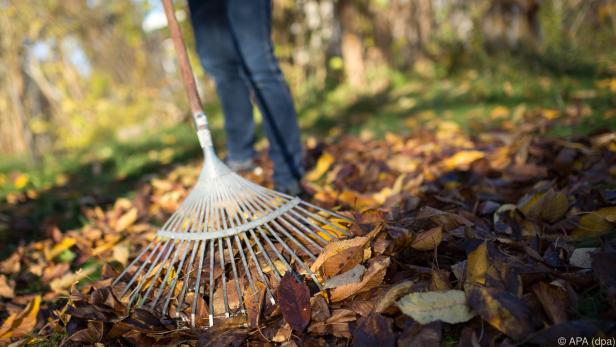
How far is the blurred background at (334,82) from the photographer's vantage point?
2.80 metres

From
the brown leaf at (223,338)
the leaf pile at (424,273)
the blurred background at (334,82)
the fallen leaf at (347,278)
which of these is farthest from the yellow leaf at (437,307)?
the blurred background at (334,82)

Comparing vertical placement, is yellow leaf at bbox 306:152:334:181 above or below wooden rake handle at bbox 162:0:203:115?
below

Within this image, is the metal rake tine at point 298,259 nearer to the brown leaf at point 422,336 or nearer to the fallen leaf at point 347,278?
the fallen leaf at point 347,278

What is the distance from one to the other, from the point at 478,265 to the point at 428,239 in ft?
0.50

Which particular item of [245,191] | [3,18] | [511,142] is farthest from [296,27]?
[245,191]

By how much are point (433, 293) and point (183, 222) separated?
2.56ft

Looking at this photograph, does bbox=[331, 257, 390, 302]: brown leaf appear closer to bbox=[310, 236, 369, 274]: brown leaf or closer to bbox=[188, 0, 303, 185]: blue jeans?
bbox=[310, 236, 369, 274]: brown leaf

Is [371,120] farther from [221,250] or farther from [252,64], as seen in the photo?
[221,250]

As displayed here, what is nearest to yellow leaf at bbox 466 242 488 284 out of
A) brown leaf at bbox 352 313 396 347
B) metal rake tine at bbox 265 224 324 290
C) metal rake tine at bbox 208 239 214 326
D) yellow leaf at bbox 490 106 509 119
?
brown leaf at bbox 352 313 396 347

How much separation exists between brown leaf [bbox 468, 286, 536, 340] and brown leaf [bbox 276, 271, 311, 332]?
0.35m

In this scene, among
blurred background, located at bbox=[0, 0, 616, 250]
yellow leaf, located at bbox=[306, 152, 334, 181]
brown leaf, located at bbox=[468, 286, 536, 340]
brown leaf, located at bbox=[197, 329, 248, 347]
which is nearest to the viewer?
brown leaf, located at bbox=[468, 286, 536, 340]

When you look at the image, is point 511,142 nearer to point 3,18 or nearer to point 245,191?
point 245,191

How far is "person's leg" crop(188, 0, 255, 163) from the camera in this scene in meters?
1.86

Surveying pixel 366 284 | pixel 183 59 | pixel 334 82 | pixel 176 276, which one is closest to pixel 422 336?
pixel 366 284
